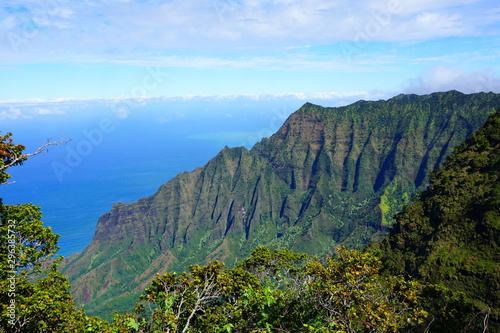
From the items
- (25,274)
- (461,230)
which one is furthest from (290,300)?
(461,230)

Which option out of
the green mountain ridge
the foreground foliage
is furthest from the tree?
the green mountain ridge

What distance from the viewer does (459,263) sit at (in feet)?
168

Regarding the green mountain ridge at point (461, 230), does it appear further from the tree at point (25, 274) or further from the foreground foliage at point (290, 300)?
the tree at point (25, 274)

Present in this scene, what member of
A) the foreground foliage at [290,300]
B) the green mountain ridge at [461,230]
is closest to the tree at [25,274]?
A: the foreground foliage at [290,300]

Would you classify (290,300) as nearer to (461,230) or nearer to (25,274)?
(25,274)

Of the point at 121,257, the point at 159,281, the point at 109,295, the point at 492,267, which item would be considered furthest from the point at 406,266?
the point at 121,257

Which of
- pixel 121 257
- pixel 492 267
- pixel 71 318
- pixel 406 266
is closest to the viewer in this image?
pixel 71 318

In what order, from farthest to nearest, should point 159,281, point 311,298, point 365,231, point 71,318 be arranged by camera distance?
point 365,231, point 159,281, point 71,318, point 311,298

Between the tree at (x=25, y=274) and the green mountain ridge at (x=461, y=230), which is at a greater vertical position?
the tree at (x=25, y=274)

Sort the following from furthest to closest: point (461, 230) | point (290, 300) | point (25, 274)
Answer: point (461, 230) < point (25, 274) < point (290, 300)

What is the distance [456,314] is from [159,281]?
21.7 meters

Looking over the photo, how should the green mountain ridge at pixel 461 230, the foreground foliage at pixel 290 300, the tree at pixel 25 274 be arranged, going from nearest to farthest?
1. the foreground foliage at pixel 290 300
2. the tree at pixel 25 274
3. the green mountain ridge at pixel 461 230

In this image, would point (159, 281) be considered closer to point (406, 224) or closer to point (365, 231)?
point (406, 224)

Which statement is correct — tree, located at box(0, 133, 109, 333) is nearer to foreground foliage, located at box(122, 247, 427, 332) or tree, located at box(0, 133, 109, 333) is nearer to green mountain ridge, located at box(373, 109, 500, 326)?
foreground foliage, located at box(122, 247, 427, 332)
